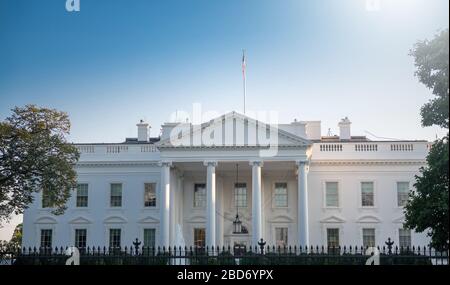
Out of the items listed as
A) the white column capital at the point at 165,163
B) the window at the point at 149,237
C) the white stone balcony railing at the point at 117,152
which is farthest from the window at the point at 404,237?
the white stone balcony railing at the point at 117,152

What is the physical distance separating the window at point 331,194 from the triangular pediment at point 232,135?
11.7 feet

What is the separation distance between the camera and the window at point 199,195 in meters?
30.2

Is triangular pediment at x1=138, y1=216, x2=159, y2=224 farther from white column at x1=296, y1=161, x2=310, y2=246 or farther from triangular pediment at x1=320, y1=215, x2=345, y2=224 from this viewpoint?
triangular pediment at x1=320, y1=215, x2=345, y2=224

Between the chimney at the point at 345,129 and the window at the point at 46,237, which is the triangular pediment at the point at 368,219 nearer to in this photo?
the chimney at the point at 345,129

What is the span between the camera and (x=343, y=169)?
1155 inches

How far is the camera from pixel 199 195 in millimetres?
30312

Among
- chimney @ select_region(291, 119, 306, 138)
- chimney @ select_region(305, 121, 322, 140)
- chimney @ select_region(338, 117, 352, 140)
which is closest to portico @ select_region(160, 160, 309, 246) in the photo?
chimney @ select_region(291, 119, 306, 138)

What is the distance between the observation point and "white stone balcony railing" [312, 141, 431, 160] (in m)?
28.9

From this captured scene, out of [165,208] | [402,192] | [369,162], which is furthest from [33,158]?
[402,192]

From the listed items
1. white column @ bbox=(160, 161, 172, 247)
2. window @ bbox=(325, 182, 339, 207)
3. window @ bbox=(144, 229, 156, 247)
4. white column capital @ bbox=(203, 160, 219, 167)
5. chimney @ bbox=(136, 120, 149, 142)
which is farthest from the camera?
chimney @ bbox=(136, 120, 149, 142)

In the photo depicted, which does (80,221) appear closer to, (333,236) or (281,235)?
(281,235)

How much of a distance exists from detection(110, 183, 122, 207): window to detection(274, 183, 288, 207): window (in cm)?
743

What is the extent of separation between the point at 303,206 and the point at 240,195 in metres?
4.03
